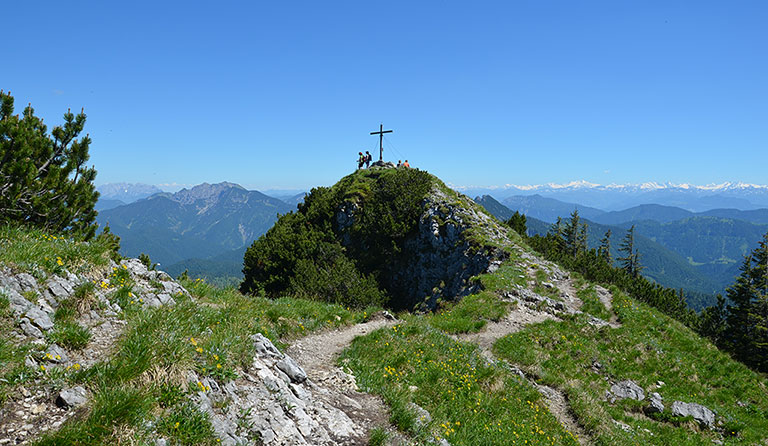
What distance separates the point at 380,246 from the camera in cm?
4241

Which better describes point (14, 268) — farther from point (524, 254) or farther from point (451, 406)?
point (524, 254)

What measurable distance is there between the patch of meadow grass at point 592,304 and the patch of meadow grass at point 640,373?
117cm

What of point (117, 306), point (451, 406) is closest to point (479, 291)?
point (451, 406)

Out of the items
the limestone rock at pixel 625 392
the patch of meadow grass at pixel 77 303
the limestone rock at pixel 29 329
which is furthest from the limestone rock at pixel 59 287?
the limestone rock at pixel 625 392

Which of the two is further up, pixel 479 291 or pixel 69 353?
pixel 69 353

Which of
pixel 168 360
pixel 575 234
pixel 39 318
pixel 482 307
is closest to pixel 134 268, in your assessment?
pixel 39 318

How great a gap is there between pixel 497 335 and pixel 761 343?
43.3m

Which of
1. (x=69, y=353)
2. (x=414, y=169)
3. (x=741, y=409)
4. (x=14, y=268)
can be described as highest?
(x=414, y=169)

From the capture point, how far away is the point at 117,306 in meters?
7.68

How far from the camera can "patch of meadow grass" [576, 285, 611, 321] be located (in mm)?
21750

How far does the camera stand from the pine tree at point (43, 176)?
11.2 meters

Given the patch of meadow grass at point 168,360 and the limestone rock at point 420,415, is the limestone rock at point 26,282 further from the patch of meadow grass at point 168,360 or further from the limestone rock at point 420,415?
the limestone rock at point 420,415

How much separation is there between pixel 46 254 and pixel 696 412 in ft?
69.6

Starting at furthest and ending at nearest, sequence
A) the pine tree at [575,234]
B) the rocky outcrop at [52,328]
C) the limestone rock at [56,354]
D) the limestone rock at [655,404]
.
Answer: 1. the pine tree at [575,234]
2. the limestone rock at [655,404]
3. the limestone rock at [56,354]
4. the rocky outcrop at [52,328]
